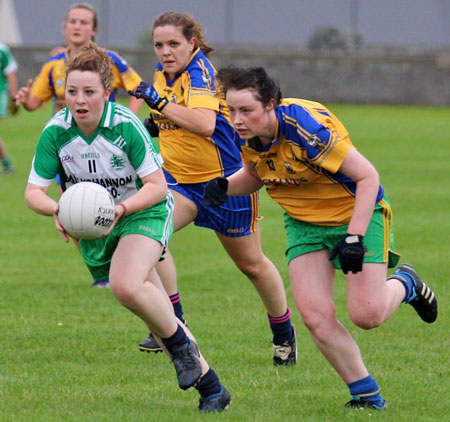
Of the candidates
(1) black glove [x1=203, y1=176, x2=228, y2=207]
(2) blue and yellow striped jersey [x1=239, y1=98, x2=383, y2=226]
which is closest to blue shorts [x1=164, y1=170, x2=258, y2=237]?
(1) black glove [x1=203, y1=176, x2=228, y2=207]

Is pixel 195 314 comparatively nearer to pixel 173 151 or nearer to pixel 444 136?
pixel 173 151

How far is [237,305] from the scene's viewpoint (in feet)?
26.6

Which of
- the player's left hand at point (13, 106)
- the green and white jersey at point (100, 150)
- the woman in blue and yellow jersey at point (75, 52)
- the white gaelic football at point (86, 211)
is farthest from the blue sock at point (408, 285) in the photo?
the player's left hand at point (13, 106)

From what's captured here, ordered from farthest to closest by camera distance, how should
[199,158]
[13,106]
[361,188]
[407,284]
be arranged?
[13,106], [199,158], [407,284], [361,188]

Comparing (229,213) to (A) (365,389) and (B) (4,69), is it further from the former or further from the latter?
(B) (4,69)

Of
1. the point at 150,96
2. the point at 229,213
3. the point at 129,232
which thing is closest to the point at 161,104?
the point at 150,96

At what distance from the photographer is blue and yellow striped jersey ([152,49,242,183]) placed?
260 inches

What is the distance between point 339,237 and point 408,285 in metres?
0.66

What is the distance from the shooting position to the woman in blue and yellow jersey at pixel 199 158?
649cm

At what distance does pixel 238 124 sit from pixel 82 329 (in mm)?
2717

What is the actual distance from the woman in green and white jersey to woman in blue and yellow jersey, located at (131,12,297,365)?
1131 mm

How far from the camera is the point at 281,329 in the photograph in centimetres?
645

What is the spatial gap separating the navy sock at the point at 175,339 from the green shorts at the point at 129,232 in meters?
0.48

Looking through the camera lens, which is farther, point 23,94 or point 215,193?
point 23,94
